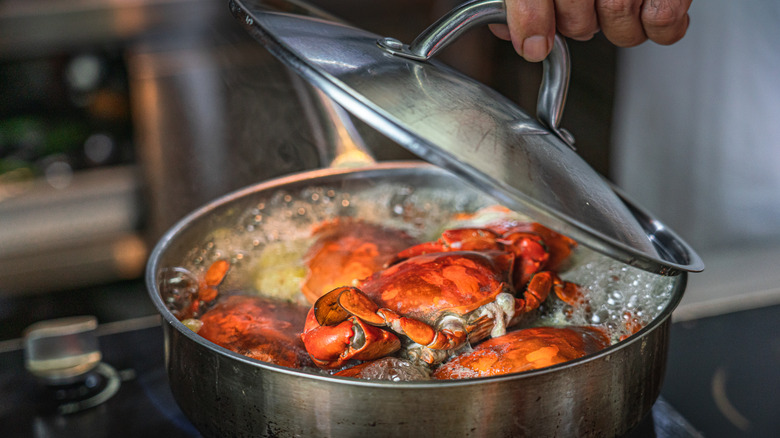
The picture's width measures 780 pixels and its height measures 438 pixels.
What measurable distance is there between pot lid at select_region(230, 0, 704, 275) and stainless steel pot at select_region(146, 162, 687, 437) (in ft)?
0.30

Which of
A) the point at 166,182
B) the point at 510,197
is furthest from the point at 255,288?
the point at 166,182

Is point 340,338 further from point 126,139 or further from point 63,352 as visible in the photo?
point 126,139

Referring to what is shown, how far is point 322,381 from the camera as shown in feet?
1.58

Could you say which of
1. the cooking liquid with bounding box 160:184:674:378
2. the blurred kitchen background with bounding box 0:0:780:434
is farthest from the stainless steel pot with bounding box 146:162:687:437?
the blurred kitchen background with bounding box 0:0:780:434

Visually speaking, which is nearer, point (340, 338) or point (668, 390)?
point (340, 338)

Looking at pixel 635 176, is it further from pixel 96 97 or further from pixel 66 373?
pixel 66 373

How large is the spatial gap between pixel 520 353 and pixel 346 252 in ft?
0.91

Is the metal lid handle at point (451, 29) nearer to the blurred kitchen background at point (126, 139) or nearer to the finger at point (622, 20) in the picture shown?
the finger at point (622, 20)

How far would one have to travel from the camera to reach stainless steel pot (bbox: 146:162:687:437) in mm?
481

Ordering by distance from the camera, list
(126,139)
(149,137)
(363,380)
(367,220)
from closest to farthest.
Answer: (363,380)
(367,220)
(149,137)
(126,139)

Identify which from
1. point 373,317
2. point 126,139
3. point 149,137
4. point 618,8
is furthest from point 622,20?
point 126,139

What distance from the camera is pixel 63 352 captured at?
81 cm

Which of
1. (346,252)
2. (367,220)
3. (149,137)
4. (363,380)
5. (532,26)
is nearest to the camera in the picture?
(363,380)

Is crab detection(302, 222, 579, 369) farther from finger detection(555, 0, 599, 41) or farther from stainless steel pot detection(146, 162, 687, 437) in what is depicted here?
finger detection(555, 0, 599, 41)
